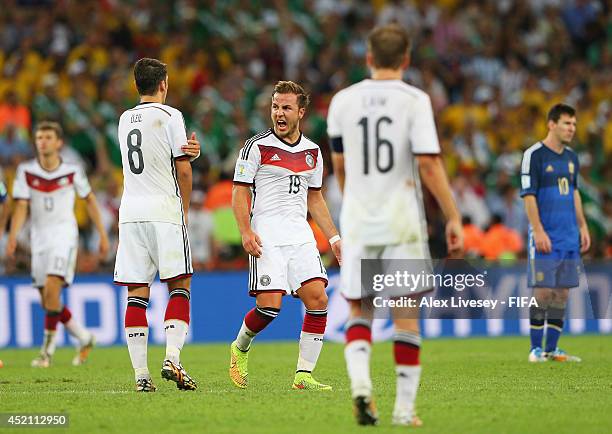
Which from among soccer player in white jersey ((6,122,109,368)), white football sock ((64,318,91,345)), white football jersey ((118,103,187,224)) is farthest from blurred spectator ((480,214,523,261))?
white football jersey ((118,103,187,224))

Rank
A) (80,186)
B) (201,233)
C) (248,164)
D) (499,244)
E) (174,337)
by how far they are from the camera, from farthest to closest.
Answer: (499,244) < (201,233) < (80,186) < (248,164) < (174,337)

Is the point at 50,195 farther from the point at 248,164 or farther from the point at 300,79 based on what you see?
the point at 300,79

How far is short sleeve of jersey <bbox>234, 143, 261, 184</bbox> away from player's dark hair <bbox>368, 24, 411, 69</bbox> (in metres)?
2.66

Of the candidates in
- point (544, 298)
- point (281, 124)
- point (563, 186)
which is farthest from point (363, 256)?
point (544, 298)

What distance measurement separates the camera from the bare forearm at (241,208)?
31.9ft

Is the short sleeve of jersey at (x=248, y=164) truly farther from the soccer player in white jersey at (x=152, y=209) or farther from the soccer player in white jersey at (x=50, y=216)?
the soccer player in white jersey at (x=50, y=216)

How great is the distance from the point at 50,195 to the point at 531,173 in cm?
567

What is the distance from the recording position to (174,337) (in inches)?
373

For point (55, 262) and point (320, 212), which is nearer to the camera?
point (320, 212)

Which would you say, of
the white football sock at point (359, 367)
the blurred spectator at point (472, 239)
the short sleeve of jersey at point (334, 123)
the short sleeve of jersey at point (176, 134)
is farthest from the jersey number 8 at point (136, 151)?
the blurred spectator at point (472, 239)

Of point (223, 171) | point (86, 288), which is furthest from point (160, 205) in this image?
point (223, 171)

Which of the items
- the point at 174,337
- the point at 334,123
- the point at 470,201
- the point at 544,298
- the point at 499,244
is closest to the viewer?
the point at 334,123

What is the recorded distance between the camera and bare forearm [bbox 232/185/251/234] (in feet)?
31.9

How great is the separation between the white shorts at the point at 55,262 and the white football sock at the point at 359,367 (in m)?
7.24
